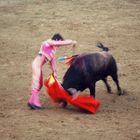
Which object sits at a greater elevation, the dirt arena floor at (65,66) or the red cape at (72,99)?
the red cape at (72,99)

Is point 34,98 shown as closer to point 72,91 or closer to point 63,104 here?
point 63,104

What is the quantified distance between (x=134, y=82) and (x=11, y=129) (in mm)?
3019

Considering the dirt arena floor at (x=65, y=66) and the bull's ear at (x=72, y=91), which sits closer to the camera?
the dirt arena floor at (x=65, y=66)

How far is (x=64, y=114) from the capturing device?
8320 millimetres

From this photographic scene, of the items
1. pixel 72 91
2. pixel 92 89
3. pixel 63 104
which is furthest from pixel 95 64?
pixel 63 104

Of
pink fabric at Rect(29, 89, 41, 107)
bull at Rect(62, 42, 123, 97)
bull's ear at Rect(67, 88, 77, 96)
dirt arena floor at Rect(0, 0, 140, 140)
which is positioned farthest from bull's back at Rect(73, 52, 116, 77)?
pink fabric at Rect(29, 89, 41, 107)

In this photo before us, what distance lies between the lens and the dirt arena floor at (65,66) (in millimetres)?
7715

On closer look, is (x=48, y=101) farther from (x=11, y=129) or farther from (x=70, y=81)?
(x=11, y=129)

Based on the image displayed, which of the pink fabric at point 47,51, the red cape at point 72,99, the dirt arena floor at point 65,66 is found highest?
the pink fabric at point 47,51

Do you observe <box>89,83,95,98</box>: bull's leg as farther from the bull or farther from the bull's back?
the bull's back

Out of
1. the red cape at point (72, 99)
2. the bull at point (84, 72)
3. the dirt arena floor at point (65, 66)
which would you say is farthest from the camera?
the bull at point (84, 72)

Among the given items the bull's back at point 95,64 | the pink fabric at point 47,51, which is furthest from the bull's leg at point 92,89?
the pink fabric at point 47,51

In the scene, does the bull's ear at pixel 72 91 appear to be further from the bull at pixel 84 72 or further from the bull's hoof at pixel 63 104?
the bull's hoof at pixel 63 104

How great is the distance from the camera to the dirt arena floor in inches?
304
